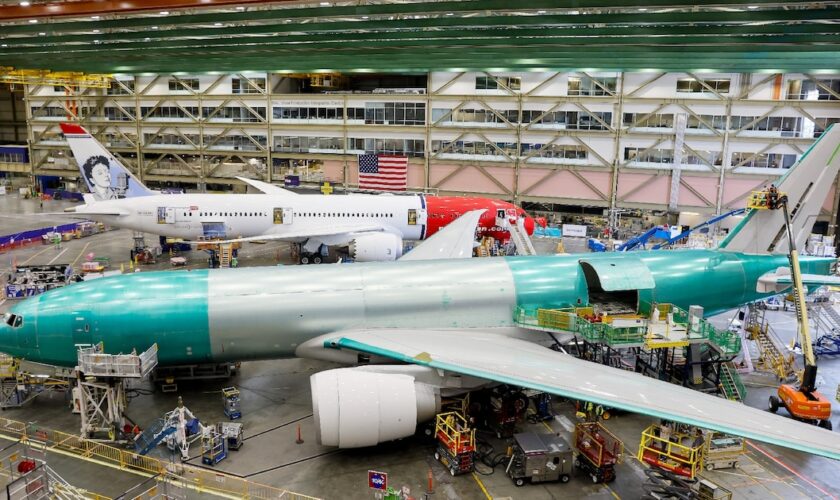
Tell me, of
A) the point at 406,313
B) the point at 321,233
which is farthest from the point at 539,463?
the point at 321,233

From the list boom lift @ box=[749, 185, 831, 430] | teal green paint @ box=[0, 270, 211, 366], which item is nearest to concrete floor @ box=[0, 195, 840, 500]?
boom lift @ box=[749, 185, 831, 430]

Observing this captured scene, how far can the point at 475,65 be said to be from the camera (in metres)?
45.8

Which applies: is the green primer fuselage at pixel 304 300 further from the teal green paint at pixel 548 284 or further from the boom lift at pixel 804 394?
the boom lift at pixel 804 394

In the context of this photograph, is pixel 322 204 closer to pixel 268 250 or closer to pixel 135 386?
pixel 268 250

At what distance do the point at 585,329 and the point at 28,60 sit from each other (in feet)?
170

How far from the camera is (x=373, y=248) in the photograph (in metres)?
35.8

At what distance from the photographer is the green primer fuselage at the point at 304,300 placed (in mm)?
18266

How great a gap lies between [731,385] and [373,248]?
21.4m

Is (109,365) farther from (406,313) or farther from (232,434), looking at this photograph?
(406,313)

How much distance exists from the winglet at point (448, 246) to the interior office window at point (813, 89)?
3527cm

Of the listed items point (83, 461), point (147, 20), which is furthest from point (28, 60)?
point (83, 461)

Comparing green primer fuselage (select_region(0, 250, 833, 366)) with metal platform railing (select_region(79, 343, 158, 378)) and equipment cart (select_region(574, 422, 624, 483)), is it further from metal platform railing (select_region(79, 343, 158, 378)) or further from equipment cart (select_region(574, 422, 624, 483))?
equipment cart (select_region(574, 422, 624, 483))

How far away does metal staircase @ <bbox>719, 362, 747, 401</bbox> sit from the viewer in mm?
20094

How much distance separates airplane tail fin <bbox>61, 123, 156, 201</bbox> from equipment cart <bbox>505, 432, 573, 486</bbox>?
38086mm
